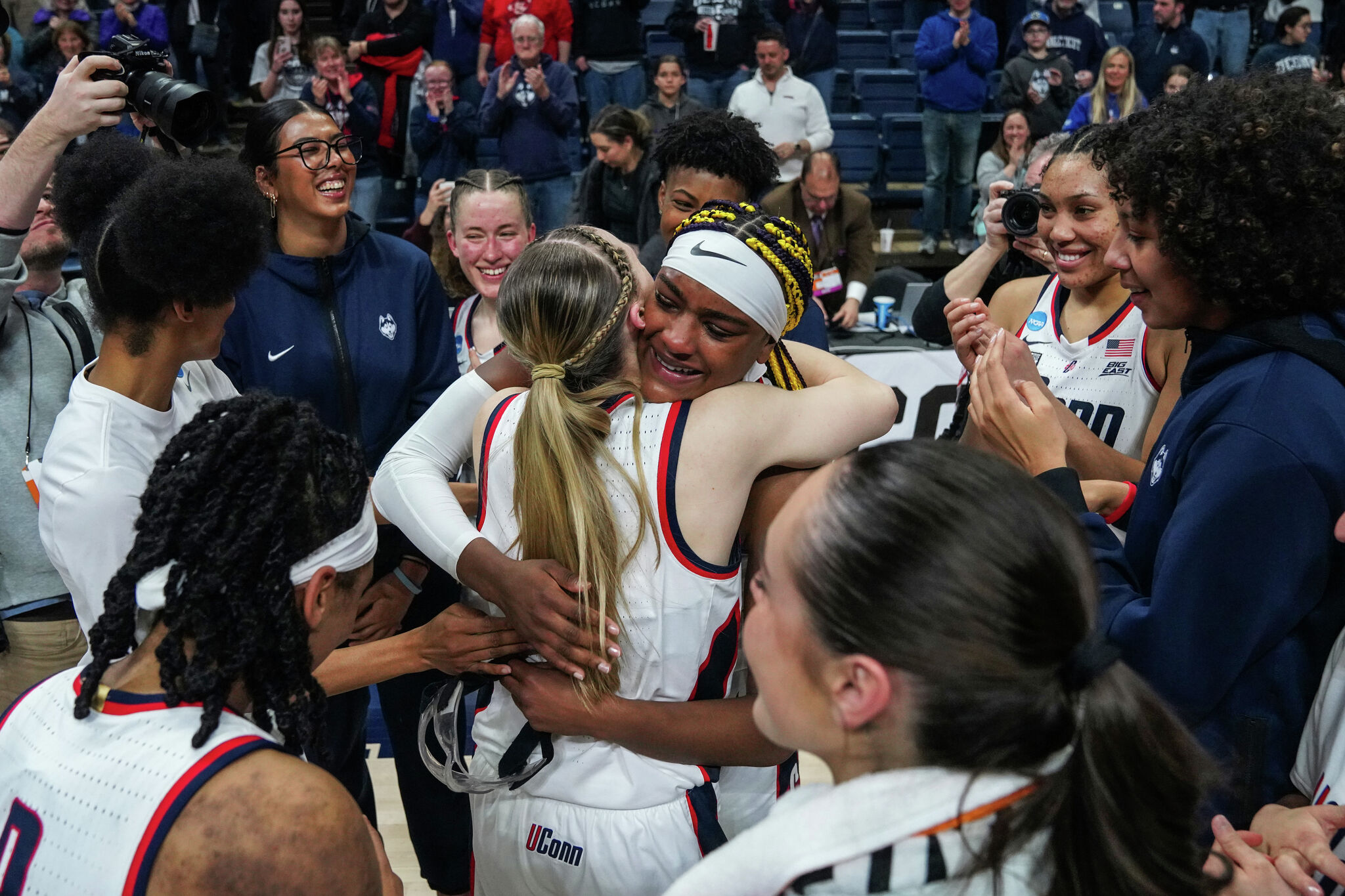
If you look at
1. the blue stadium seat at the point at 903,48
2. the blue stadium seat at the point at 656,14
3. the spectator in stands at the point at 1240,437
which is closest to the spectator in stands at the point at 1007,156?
the blue stadium seat at the point at 903,48

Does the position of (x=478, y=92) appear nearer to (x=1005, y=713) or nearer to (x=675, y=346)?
(x=675, y=346)

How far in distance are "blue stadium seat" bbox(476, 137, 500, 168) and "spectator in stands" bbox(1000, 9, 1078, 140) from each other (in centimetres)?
420

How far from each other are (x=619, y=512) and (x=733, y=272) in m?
0.46

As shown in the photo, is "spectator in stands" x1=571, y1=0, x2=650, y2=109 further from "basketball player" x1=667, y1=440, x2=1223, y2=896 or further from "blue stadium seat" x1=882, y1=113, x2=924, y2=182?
"basketball player" x1=667, y1=440, x2=1223, y2=896

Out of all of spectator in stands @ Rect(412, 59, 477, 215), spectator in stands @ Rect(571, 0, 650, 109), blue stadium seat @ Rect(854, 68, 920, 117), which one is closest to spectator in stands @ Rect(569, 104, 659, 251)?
spectator in stands @ Rect(412, 59, 477, 215)

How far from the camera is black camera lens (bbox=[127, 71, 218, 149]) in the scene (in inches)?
104

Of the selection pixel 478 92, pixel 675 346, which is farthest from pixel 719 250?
pixel 478 92

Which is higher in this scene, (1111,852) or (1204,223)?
(1204,223)

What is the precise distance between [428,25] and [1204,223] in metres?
8.09

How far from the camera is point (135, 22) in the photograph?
866cm

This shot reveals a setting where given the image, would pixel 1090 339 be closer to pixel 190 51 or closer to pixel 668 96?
pixel 668 96

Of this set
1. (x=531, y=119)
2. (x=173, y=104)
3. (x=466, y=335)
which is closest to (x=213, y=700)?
(x=173, y=104)

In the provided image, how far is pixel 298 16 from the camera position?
8539mm

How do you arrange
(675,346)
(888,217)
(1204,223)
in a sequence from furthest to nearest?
(888,217)
(675,346)
(1204,223)
